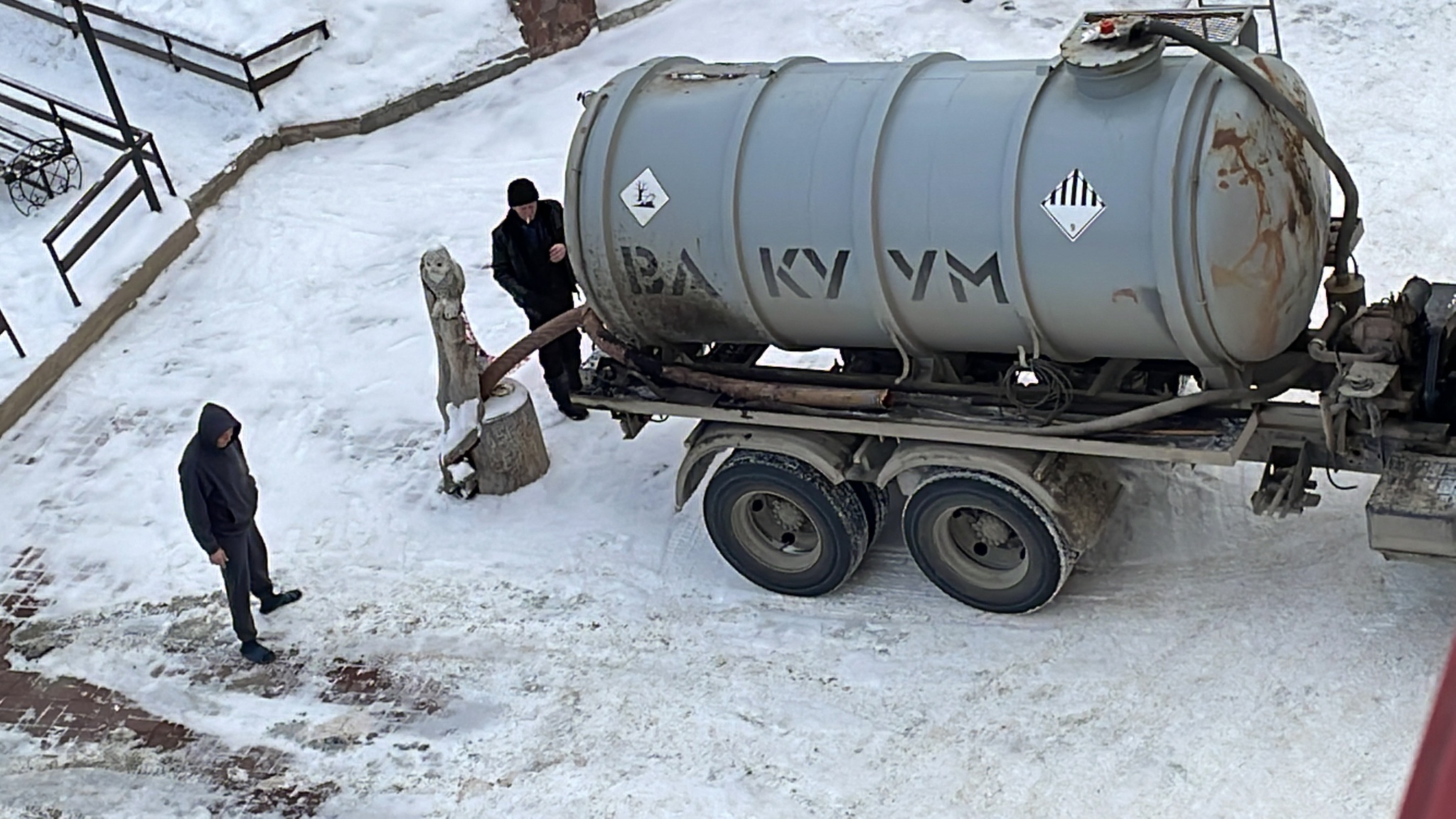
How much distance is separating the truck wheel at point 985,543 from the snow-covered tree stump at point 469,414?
296 cm

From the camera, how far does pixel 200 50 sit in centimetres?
1541

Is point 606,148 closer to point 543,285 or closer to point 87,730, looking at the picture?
point 543,285

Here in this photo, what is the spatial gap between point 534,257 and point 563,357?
0.91 meters

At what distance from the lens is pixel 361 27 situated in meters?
15.9

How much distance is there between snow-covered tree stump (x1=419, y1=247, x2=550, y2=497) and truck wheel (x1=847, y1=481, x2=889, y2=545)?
2579 millimetres

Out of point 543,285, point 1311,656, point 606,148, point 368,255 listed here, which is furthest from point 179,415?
point 1311,656

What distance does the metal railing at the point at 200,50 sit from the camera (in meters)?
15.2

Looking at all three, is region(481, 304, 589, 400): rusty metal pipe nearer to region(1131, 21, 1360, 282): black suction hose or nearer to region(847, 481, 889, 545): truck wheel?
region(847, 481, 889, 545): truck wheel

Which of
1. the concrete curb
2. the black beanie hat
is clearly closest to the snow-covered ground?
the concrete curb

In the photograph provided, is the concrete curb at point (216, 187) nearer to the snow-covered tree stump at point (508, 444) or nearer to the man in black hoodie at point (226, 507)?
the man in black hoodie at point (226, 507)

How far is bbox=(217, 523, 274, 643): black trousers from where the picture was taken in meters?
8.55

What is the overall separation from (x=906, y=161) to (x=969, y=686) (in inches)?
108

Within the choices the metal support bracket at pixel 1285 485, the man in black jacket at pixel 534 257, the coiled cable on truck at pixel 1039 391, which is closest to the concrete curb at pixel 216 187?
the man in black jacket at pixel 534 257

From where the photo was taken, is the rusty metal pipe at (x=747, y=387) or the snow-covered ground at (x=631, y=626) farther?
the rusty metal pipe at (x=747, y=387)
